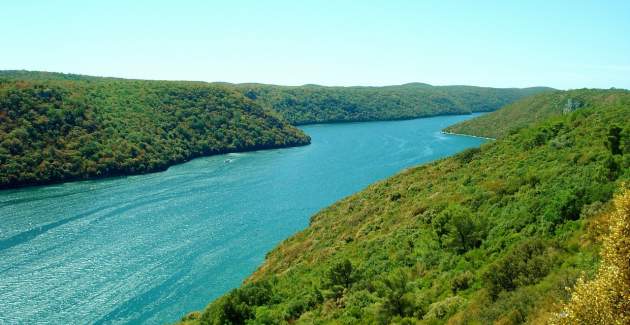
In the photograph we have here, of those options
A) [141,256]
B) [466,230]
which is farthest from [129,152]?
[466,230]

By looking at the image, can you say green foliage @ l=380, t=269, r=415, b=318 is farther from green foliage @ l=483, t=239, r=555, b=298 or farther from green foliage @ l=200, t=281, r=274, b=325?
green foliage @ l=200, t=281, r=274, b=325

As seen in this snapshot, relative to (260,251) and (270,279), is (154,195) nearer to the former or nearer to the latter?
(260,251)

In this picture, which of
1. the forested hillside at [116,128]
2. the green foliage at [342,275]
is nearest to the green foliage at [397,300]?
the green foliage at [342,275]

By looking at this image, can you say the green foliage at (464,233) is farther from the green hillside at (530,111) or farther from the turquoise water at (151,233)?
the green hillside at (530,111)

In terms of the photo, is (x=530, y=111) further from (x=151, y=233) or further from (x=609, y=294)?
(x=609, y=294)

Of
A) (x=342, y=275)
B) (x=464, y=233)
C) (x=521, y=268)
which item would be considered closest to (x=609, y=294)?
(x=521, y=268)

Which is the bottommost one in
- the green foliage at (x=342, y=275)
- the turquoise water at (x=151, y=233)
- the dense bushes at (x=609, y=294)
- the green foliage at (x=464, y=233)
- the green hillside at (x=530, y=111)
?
the turquoise water at (x=151, y=233)

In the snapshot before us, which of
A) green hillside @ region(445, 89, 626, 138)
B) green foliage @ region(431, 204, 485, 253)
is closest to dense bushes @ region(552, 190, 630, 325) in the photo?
green foliage @ region(431, 204, 485, 253)

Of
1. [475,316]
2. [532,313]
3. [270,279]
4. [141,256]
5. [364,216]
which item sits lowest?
[141,256]
